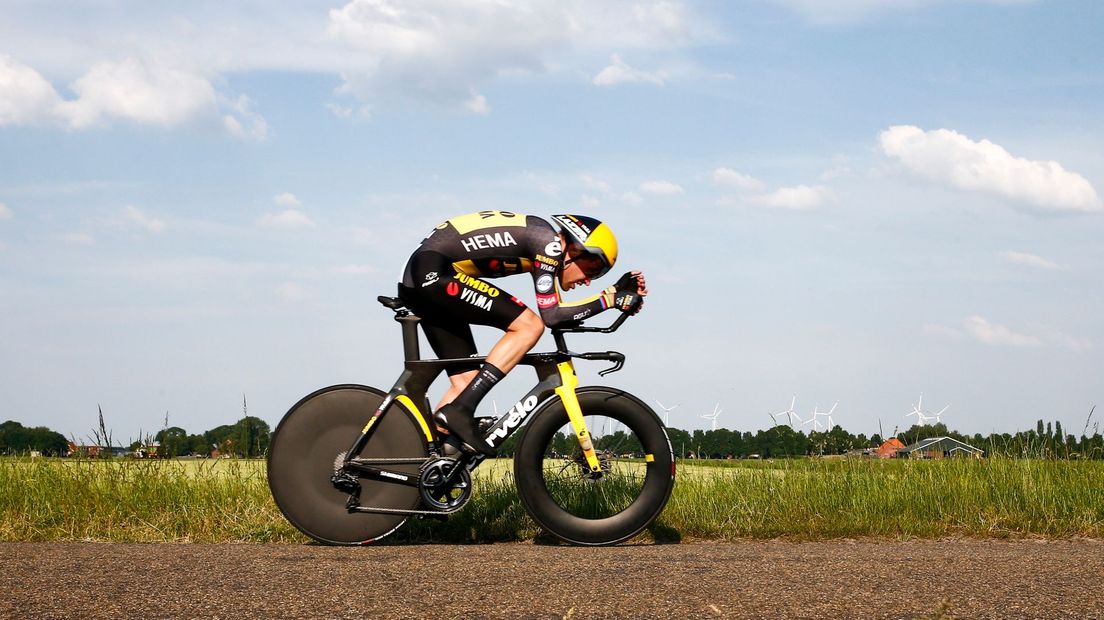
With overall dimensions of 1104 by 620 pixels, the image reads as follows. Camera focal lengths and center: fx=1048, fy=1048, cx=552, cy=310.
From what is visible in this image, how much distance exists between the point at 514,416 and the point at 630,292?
1073mm

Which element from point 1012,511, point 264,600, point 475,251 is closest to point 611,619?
point 264,600

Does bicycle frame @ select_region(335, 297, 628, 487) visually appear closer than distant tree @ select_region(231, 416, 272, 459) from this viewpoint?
Yes

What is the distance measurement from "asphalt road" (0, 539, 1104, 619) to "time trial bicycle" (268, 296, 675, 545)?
72 cm

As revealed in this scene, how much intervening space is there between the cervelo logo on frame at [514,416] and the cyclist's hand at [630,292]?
83 cm

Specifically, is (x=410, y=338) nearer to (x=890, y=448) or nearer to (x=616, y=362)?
(x=616, y=362)

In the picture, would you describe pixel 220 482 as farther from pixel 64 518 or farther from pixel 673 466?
pixel 673 466

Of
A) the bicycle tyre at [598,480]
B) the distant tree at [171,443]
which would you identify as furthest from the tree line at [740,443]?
the bicycle tyre at [598,480]

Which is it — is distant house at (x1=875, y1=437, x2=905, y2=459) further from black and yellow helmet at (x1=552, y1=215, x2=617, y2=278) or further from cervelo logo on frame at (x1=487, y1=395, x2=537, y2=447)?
cervelo logo on frame at (x1=487, y1=395, x2=537, y2=447)

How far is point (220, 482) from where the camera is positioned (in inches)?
309

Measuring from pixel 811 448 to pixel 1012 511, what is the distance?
1851mm

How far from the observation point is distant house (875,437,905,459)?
351 inches

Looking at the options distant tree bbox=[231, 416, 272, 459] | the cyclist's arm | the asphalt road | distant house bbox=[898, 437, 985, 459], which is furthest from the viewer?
distant house bbox=[898, 437, 985, 459]

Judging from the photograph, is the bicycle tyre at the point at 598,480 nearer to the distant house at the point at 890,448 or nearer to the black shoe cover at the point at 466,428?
the black shoe cover at the point at 466,428

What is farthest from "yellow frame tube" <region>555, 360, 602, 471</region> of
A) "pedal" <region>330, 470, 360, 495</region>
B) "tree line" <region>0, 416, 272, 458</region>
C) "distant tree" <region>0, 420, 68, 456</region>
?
"distant tree" <region>0, 420, 68, 456</region>
